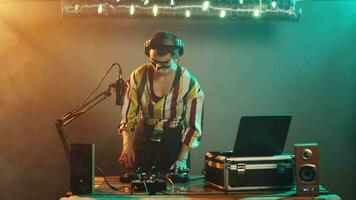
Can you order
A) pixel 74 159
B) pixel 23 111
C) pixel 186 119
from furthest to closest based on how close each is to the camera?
pixel 23 111, pixel 186 119, pixel 74 159

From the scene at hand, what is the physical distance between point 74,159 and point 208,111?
4.38 ft

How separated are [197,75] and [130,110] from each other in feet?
2.42

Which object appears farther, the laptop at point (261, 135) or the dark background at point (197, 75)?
the dark background at point (197, 75)

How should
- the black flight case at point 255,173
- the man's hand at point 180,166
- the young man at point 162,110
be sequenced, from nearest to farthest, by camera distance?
1. the black flight case at point 255,173
2. the man's hand at point 180,166
3. the young man at point 162,110

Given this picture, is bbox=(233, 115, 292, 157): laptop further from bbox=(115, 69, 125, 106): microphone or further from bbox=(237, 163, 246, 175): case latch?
bbox=(115, 69, 125, 106): microphone

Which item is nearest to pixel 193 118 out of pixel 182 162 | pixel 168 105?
pixel 168 105

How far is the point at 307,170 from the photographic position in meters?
2.29

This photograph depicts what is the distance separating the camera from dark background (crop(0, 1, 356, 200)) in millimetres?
3295

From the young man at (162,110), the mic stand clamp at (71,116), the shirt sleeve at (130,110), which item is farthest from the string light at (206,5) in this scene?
the mic stand clamp at (71,116)

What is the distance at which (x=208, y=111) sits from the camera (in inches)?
132

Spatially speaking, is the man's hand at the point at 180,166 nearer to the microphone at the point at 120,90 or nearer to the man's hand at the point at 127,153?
the man's hand at the point at 127,153

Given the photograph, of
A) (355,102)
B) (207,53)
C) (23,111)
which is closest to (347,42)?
(355,102)

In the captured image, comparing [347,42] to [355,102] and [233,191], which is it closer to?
[355,102]

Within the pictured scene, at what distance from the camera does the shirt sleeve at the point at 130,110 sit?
2846mm
